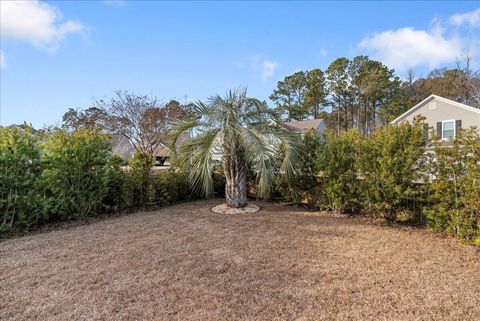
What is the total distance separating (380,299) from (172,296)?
1904mm

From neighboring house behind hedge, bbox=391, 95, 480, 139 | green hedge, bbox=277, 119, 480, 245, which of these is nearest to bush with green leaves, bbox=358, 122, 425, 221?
green hedge, bbox=277, 119, 480, 245

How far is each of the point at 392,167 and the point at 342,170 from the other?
3.36 feet

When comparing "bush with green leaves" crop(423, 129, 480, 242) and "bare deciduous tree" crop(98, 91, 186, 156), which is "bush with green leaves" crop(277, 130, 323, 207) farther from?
"bare deciduous tree" crop(98, 91, 186, 156)

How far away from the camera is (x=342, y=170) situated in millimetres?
5445

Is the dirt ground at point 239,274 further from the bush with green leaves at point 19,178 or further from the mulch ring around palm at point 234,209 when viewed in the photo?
the mulch ring around palm at point 234,209

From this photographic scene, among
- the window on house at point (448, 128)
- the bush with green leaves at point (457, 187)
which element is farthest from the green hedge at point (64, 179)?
the window on house at point (448, 128)

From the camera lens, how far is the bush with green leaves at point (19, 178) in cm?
447

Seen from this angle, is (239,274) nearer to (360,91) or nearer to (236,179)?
(236,179)

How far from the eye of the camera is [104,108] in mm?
16547

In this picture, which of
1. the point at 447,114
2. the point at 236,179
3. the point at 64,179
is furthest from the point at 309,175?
the point at 447,114

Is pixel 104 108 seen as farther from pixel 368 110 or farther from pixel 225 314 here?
pixel 368 110

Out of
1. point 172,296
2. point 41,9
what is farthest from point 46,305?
point 41,9

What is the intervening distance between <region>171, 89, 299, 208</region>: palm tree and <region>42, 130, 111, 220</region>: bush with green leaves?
1.66 meters

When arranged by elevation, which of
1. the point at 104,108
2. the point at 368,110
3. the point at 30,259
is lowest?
the point at 30,259
